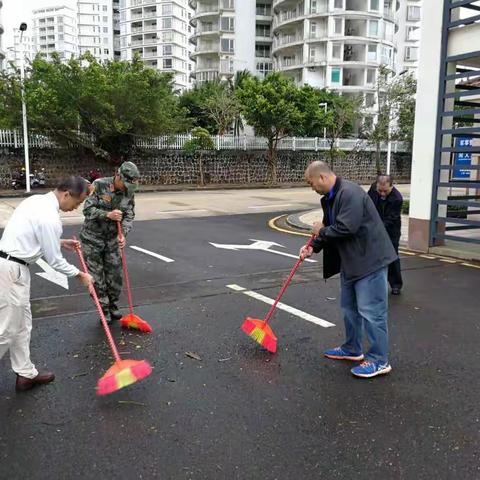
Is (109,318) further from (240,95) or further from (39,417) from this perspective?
(240,95)

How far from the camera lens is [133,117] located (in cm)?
2639

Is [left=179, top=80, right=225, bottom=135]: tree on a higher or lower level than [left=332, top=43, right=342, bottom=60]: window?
lower

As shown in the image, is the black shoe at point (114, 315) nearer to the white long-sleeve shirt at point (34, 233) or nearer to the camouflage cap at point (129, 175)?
the camouflage cap at point (129, 175)

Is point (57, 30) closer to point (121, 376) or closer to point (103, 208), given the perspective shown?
point (103, 208)

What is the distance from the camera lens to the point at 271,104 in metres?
29.3

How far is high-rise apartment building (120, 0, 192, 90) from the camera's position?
3408 inches

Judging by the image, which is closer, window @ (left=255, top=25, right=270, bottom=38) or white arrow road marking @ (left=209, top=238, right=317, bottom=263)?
white arrow road marking @ (left=209, top=238, right=317, bottom=263)

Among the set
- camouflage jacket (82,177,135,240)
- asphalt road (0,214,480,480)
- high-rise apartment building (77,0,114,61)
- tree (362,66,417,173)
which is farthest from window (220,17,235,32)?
camouflage jacket (82,177,135,240)

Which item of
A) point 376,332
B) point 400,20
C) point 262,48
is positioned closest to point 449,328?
point 376,332

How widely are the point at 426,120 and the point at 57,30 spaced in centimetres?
14017

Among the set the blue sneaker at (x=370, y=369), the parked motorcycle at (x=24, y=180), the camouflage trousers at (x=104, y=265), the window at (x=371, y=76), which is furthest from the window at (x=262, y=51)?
the blue sneaker at (x=370, y=369)

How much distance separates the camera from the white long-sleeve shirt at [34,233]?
145 inches

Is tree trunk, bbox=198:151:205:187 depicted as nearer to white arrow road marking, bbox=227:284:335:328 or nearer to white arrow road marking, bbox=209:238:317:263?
white arrow road marking, bbox=209:238:317:263

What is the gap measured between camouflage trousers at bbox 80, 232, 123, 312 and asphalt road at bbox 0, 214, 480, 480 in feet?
1.20
